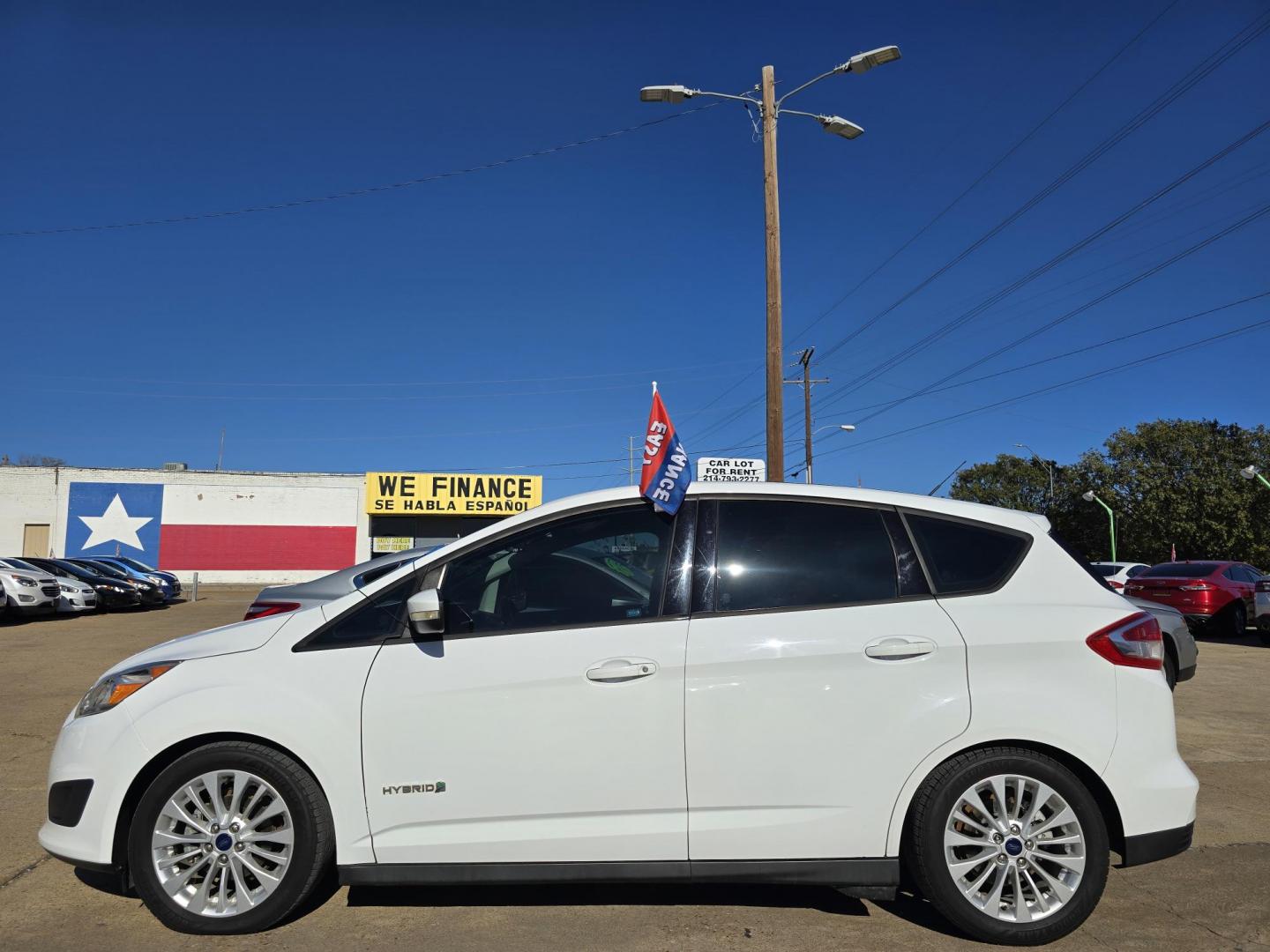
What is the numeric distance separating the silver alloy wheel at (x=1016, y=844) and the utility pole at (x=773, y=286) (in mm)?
8883

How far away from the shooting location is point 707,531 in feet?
12.3

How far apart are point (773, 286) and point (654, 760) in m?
10.3

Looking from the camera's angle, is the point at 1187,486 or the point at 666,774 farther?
the point at 1187,486

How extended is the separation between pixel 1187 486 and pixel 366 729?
4807 cm

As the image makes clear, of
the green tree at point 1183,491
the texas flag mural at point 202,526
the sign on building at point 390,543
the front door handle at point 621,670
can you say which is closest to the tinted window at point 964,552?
the front door handle at point 621,670

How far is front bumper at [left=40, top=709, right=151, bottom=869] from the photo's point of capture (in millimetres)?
3461

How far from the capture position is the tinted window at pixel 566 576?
11.8ft

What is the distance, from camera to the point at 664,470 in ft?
12.7

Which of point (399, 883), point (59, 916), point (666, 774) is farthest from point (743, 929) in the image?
point (59, 916)

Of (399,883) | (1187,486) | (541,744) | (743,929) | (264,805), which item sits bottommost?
(743,929)

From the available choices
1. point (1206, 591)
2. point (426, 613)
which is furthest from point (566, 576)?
point (1206, 591)

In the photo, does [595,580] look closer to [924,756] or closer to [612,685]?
[612,685]

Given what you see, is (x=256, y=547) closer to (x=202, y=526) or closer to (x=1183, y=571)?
(x=202, y=526)

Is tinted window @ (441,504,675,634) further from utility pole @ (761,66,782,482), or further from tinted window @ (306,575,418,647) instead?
utility pole @ (761,66,782,482)
